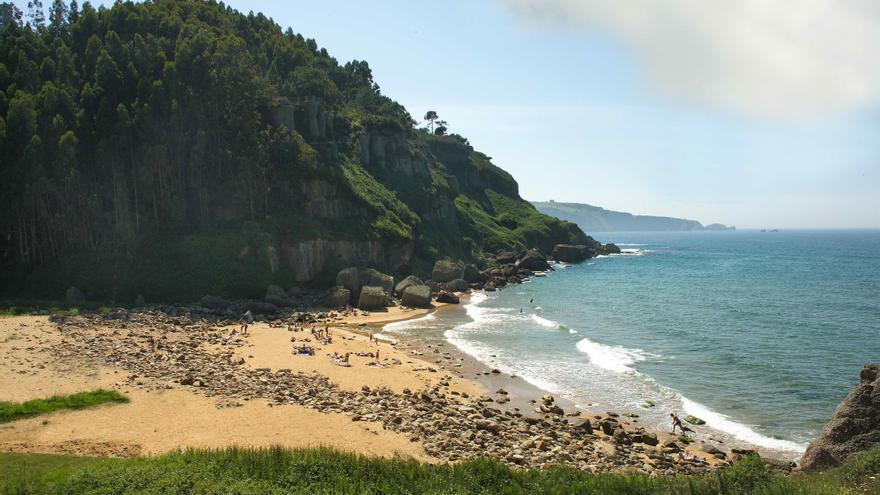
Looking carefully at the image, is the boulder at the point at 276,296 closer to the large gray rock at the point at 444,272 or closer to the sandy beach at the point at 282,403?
the sandy beach at the point at 282,403

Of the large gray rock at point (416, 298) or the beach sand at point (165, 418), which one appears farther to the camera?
the large gray rock at point (416, 298)

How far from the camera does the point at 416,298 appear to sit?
58.4 metres

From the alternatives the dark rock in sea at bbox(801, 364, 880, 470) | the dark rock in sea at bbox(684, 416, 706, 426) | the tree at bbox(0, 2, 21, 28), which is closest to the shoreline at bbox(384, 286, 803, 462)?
the dark rock in sea at bbox(684, 416, 706, 426)

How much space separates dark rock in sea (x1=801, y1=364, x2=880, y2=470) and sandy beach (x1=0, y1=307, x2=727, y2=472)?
11.5 ft

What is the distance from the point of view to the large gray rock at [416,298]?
192 ft

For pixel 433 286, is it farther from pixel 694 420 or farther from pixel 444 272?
pixel 694 420

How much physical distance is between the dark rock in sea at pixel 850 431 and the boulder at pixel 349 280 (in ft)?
144

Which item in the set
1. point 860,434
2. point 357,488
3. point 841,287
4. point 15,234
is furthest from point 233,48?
point 841,287

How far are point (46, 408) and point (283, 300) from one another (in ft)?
97.4

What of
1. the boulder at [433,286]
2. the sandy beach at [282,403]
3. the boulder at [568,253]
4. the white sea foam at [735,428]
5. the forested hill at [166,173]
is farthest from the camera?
the boulder at [568,253]

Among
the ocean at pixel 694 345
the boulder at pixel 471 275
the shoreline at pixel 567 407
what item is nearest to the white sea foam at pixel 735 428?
the ocean at pixel 694 345

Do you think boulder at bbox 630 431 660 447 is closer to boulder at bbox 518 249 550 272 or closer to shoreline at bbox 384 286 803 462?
shoreline at bbox 384 286 803 462

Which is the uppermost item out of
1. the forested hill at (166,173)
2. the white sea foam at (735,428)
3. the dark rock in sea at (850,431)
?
the forested hill at (166,173)

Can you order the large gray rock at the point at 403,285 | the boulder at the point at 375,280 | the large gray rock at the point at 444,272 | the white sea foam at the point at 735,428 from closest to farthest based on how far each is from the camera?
the white sea foam at the point at 735,428, the boulder at the point at 375,280, the large gray rock at the point at 403,285, the large gray rock at the point at 444,272
